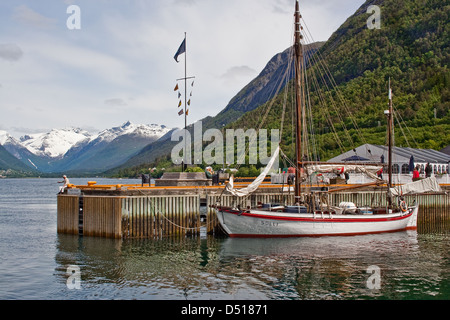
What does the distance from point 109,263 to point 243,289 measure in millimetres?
10391

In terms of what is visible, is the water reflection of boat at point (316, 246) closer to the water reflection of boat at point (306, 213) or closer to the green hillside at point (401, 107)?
the water reflection of boat at point (306, 213)

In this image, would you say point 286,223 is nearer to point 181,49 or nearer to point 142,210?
point 142,210

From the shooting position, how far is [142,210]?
38.9m

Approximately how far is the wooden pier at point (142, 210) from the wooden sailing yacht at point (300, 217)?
1.93 m

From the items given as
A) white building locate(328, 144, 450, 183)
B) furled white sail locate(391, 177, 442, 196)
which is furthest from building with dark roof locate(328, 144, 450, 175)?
furled white sail locate(391, 177, 442, 196)

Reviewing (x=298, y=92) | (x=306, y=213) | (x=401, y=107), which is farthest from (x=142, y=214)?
(x=401, y=107)

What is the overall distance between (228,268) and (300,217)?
1329cm

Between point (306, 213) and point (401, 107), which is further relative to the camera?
point (401, 107)

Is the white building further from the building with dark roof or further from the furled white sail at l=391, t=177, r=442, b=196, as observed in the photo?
the furled white sail at l=391, t=177, r=442, b=196

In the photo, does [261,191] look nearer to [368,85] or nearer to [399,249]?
[399,249]

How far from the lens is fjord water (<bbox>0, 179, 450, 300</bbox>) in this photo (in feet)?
78.5

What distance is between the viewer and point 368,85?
188750mm

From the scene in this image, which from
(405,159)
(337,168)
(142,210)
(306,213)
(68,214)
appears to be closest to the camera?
(142,210)

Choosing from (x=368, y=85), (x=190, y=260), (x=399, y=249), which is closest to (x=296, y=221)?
(x=399, y=249)
